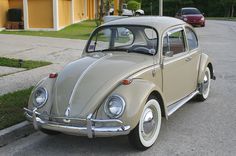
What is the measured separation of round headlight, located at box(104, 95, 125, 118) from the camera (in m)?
5.03

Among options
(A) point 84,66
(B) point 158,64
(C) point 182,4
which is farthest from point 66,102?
(C) point 182,4

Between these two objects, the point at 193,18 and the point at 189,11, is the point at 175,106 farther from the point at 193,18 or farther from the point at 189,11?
the point at 189,11

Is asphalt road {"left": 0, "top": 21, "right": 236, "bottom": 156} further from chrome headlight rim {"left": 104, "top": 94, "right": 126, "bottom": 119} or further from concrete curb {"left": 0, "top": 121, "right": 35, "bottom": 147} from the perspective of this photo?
chrome headlight rim {"left": 104, "top": 94, "right": 126, "bottom": 119}

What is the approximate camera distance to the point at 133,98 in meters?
5.16

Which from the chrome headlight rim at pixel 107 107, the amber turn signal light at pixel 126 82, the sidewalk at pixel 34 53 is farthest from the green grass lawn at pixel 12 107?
the amber turn signal light at pixel 126 82

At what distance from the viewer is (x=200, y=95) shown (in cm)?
781

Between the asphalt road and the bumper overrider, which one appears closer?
the bumper overrider

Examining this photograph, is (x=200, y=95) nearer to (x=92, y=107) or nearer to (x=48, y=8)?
(x=92, y=107)

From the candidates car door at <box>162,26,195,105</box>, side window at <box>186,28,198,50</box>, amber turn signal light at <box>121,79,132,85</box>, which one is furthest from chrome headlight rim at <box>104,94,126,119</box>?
side window at <box>186,28,198,50</box>

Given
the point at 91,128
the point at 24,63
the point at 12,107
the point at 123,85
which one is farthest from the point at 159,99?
the point at 24,63

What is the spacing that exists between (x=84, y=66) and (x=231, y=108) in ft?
9.79

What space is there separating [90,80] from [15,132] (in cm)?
133

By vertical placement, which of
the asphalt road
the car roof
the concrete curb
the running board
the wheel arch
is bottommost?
the asphalt road

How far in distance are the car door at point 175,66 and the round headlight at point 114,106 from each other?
122cm
